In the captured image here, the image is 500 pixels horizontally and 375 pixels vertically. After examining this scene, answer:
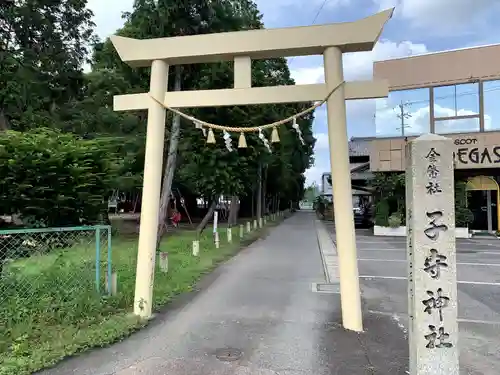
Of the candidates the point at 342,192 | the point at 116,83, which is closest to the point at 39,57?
the point at 116,83

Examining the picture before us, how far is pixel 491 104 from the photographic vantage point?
19078 mm

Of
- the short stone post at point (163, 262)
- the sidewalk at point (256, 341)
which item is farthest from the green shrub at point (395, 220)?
the short stone post at point (163, 262)

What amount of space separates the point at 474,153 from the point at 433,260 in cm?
1735

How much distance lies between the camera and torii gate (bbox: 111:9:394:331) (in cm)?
574

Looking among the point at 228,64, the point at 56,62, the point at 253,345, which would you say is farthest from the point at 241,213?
the point at 253,345

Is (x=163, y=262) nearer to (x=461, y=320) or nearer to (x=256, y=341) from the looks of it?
(x=256, y=341)

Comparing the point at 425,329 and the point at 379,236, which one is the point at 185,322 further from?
the point at 379,236

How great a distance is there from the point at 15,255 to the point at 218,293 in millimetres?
3569

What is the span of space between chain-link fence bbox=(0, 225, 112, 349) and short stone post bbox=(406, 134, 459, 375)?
14.3 feet

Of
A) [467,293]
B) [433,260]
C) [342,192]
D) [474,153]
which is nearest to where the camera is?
[433,260]

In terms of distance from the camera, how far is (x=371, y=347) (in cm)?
508

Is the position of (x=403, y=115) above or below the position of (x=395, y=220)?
above

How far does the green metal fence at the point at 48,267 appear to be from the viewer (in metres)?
5.66

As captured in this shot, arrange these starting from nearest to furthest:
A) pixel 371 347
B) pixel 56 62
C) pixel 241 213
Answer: pixel 371 347 → pixel 56 62 → pixel 241 213
